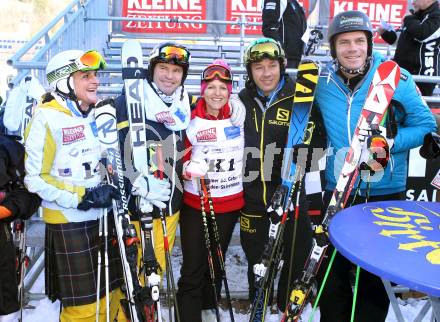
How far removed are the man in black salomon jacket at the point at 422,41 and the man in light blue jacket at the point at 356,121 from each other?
7.71 feet

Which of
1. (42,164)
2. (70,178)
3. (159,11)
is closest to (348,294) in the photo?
(70,178)

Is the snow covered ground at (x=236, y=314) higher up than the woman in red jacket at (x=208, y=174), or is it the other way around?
the woman in red jacket at (x=208, y=174)

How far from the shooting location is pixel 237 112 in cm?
Answer: 275

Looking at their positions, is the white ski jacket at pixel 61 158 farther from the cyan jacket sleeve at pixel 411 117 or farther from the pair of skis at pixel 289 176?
the cyan jacket sleeve at pixel 411 117

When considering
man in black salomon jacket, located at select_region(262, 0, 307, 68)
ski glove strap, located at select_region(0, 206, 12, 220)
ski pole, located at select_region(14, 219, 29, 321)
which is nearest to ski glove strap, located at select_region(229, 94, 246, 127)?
ski glove strap, located at select_region(0, 206, 12, 220)

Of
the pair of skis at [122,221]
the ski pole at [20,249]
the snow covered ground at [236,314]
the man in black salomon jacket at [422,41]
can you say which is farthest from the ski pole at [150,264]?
the man in black salomon jacket at [422,41]

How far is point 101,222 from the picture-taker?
8.65 feet

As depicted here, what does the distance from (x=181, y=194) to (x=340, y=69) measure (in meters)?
1.30

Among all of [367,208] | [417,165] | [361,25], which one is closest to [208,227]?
[367,208]

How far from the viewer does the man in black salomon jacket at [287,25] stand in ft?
15.1

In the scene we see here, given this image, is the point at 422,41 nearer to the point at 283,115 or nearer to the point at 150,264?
the point at 283,115

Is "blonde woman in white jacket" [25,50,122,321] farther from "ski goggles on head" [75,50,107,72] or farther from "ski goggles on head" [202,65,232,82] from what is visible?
Answer: "ski goggles on head" [202,65,232,82]

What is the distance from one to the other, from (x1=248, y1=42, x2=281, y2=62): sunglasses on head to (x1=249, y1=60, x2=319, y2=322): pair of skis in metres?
0.20

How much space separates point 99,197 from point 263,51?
141 centimetres
